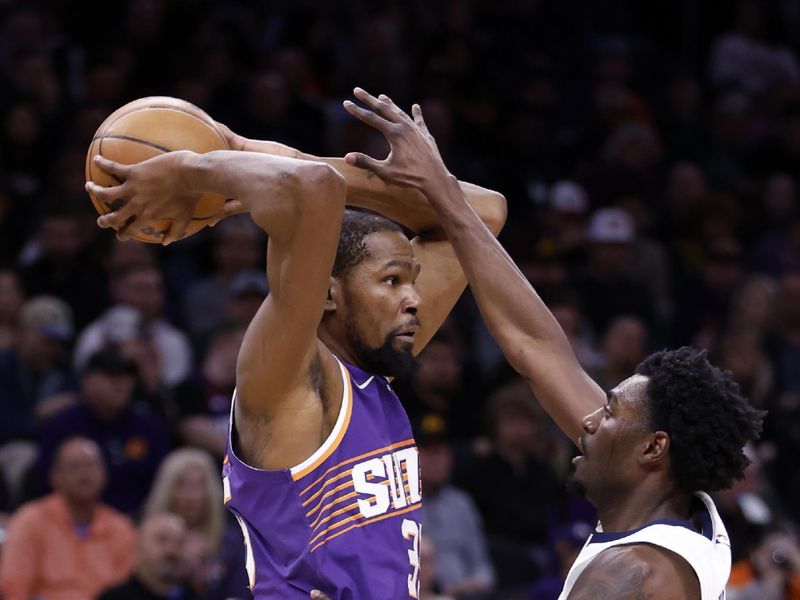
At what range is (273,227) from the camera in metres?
3.65

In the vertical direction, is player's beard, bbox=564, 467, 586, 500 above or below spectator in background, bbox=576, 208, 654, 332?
above

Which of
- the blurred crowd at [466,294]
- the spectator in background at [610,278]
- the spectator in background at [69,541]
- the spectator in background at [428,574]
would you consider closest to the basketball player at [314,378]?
the spectator in background at [428,574]

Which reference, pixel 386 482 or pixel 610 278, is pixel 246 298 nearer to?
pixel 610 278

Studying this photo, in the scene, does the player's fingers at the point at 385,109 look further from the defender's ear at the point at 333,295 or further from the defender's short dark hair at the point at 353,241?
the defender's ear at the point at 333,295

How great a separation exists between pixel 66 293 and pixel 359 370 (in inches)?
195

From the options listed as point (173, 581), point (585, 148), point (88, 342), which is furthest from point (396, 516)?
point (585, 148)

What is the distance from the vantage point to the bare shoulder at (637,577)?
11.6ft

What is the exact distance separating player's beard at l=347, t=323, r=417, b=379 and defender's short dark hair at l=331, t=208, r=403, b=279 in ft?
0.55

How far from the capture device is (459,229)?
433cm

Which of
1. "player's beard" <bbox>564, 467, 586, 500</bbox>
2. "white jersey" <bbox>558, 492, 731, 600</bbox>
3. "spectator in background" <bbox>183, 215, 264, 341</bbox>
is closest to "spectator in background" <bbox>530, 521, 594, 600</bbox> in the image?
"player's beard" <bbox>564, 467, 586, 500</bbox>

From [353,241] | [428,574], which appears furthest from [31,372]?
[353,241]

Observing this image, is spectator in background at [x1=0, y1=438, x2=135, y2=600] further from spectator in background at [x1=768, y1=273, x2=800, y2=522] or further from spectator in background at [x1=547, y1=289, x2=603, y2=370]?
spectator in background at [x1=768, y1=273, x2=800, y2=522]

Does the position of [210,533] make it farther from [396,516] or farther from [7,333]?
[396,516]

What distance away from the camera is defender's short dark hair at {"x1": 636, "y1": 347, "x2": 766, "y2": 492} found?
372cm
